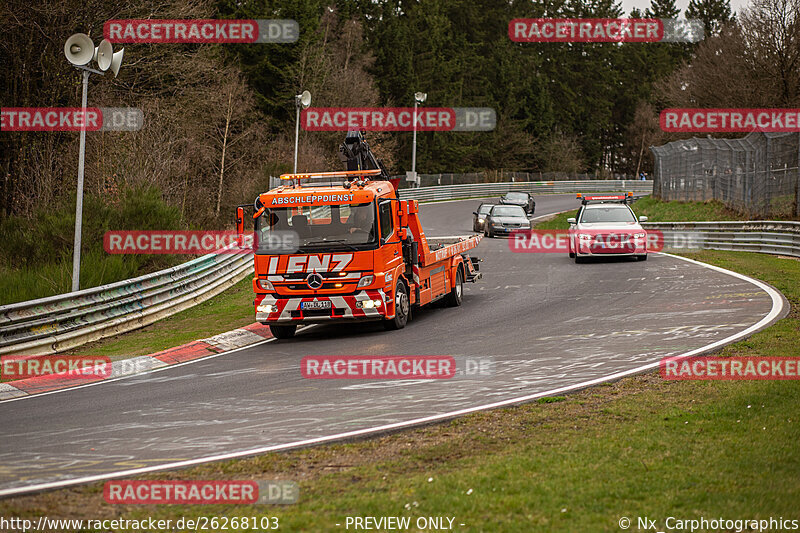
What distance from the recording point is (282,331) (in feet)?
52.5

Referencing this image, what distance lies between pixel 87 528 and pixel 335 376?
19.7 ft

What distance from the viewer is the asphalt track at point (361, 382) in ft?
27.2

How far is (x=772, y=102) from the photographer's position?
46.8 meters

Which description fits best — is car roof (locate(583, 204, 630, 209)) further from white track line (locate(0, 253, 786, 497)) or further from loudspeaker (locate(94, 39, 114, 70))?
loudspeaker (locate(94, 39, 114, 70))

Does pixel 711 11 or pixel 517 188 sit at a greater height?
pixel 711 11

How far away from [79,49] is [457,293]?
8892 mm

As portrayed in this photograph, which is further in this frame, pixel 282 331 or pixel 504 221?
pixel 504 221

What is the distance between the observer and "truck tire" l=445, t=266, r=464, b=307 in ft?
61.8
